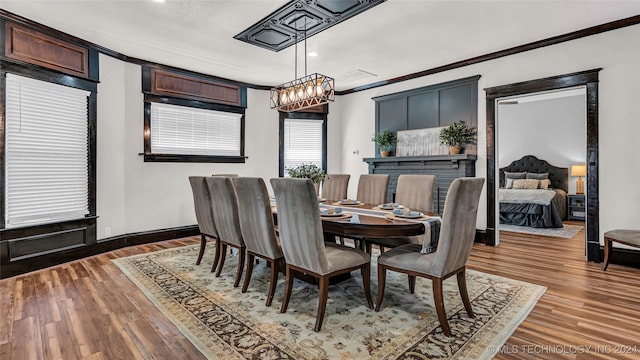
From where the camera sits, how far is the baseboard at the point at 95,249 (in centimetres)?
329

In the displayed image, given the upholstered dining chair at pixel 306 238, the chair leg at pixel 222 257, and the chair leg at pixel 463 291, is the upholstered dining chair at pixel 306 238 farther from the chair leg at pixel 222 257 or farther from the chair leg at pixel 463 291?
the chair leg at pixel 222 257

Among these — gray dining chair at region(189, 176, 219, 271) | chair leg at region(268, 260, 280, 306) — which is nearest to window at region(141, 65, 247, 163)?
gray dining chair at region(189, 176, 219, 271)

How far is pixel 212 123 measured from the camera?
5.41m

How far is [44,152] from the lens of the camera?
3547 mm

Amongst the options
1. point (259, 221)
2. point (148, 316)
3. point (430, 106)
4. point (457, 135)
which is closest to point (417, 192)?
point (259, 221)

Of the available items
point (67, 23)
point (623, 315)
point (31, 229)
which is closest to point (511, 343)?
point (623, 315)

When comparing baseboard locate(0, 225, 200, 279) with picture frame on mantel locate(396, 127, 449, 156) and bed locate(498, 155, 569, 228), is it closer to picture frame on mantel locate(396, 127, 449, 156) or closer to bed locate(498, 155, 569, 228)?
picture frame on mantel locate(396, 127, 449, 156)

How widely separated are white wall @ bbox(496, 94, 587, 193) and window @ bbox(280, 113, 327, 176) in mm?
3810

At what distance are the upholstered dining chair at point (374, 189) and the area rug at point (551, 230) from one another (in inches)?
135

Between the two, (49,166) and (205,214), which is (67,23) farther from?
(205,214)

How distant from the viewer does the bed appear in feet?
19.4

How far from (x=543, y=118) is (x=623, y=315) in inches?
253

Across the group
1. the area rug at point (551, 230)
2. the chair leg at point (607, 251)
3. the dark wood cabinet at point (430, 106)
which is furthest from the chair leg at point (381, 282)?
the area rug at point (551, 230)

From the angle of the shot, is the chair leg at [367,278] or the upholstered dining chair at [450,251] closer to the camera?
the upholstered dining chair at [450,251]
